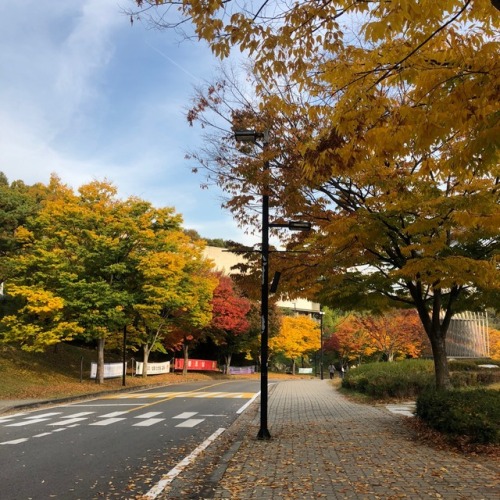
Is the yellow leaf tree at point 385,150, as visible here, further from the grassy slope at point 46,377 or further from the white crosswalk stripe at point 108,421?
the grassy slope at point 46,377

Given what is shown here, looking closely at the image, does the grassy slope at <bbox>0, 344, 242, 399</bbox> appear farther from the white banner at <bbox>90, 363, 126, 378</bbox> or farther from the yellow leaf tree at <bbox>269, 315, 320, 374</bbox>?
the yellow leaf tree at <bbox>269, 315, 320, 374</bbox>

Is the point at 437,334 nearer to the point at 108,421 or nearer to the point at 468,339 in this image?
the point at 108,421

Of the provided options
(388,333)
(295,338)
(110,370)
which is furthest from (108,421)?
(295,338)

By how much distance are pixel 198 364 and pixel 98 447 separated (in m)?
38.6

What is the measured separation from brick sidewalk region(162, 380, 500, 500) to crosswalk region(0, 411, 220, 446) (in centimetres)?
298

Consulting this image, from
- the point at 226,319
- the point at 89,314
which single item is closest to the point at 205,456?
the point at 89,314

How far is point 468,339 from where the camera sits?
5244 cm

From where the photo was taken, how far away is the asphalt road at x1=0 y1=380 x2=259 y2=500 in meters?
5.98

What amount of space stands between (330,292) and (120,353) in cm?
3503

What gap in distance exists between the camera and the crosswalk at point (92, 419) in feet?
38.8

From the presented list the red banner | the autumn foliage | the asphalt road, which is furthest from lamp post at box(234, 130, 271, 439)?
the red banner

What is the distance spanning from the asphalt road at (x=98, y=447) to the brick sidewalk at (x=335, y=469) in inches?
27.7

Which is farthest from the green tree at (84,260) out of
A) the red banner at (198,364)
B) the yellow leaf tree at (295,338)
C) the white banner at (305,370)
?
the white banner at (305,370)

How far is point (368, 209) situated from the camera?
31.9ft
